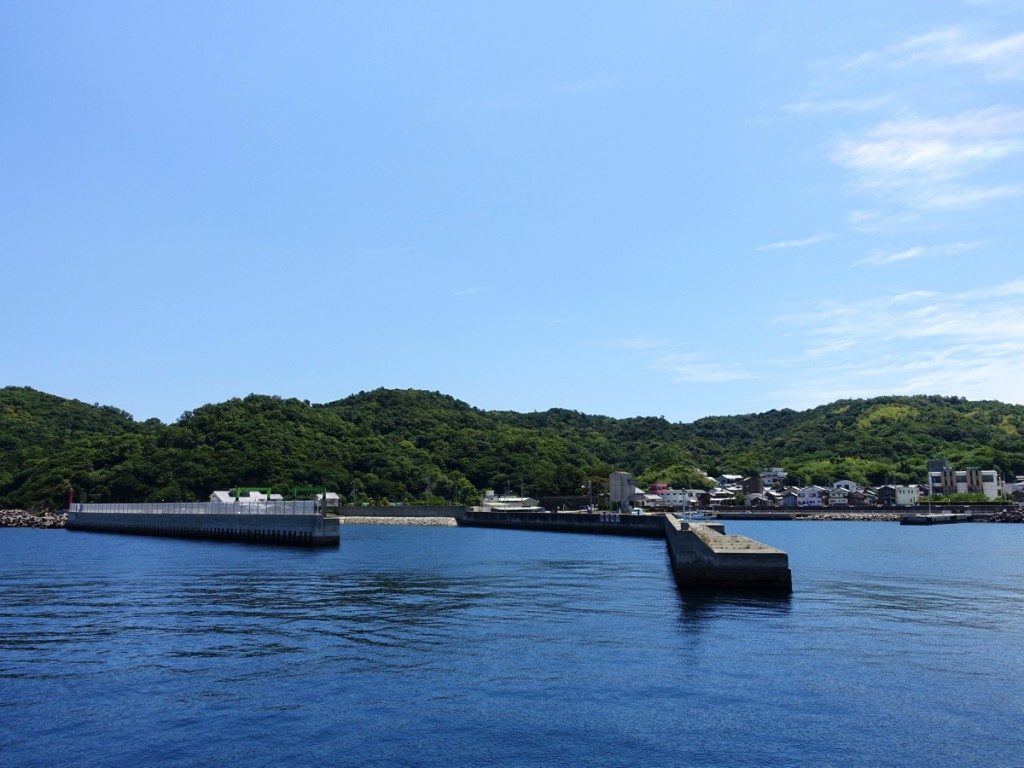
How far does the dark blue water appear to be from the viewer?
689 inches

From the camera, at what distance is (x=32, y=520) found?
14100 cm

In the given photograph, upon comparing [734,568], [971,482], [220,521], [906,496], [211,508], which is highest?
[971,482]

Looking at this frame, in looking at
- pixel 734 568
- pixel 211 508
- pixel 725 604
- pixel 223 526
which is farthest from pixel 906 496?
pixel 725 604

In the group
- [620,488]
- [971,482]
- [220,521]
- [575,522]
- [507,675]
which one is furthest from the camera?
[971,482]

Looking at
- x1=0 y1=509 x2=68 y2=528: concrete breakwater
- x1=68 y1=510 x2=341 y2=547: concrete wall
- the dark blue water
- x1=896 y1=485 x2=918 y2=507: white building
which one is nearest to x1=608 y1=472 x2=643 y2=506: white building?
x1=896 y1=485 x2=918 y2=507: white building

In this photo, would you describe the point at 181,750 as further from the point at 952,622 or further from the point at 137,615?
the point at 952,622

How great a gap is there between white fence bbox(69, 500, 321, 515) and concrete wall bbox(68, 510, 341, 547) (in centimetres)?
124

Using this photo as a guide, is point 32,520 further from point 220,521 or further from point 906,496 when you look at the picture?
point 906,496

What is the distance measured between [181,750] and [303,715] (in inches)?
125

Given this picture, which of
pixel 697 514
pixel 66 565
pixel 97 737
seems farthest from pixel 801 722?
pixel 697 514

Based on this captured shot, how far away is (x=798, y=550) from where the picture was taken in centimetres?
8056

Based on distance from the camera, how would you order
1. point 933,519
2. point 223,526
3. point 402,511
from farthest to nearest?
1. point 402,511
2. point 933,519
3. point 223,526

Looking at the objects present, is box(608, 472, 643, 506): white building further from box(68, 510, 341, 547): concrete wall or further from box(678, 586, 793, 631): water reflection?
box(678, 586, 793, 631): water reflection

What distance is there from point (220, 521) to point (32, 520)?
66.8m
